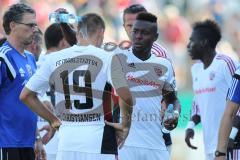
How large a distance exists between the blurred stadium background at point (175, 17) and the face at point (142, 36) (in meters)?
8.89

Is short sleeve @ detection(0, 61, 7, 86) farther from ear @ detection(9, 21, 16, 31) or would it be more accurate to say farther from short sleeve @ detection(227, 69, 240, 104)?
short sleeve @ detection(227, 69, 240, 104)

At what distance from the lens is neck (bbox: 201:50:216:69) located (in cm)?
1248

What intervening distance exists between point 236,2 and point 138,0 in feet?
9.16

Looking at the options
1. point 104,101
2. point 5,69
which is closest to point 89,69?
point 104,101

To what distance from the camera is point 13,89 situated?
9164 mm

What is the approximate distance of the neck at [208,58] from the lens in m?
12.5

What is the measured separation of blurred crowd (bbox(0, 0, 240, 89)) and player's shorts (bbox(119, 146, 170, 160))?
9.63 m

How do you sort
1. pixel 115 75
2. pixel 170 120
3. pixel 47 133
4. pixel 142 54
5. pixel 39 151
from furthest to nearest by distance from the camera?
pixel 47 133 < pixel 142 54 < pixel 39 151 < pixel 170 120 < pixel 115 75

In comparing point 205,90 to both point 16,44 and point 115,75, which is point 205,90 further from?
point 115,75

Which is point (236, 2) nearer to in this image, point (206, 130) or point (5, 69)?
point (206, 130)

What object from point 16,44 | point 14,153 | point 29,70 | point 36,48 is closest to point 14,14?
point 16,44

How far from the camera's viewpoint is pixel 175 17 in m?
21.8

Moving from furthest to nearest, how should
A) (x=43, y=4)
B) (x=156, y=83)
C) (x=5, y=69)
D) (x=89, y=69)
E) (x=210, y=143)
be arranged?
(x=43, y=4)
(x=210, y=143)
(x=156, y=83)
(x=5, y=69)
(x=89, y=69)

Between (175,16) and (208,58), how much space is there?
368 inches
